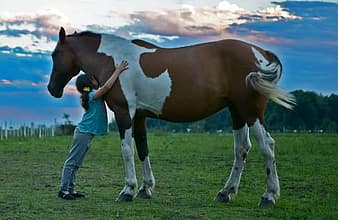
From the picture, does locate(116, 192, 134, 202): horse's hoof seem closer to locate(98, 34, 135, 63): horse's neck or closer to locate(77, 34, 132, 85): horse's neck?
locate(77, 34, 132, 85): horse's neck

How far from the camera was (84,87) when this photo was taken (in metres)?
9.90

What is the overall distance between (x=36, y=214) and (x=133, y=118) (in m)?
2.26

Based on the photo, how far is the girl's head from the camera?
982 cm

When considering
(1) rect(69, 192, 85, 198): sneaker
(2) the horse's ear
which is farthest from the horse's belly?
(2) the horse's ear

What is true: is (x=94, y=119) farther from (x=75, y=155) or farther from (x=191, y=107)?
(x=191, y=107)

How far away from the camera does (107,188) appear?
434 inches

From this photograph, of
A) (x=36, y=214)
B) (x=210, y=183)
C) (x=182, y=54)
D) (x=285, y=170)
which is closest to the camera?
(x=36, y=214)

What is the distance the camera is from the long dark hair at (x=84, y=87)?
32.2 feet

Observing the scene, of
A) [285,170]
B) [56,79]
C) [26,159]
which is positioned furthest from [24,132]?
[56,79]

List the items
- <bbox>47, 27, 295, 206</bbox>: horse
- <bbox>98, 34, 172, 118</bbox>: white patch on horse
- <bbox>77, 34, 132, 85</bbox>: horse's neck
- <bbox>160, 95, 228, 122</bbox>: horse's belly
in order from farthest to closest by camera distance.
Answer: <bbox>77, 34, 132, 85</bbox>: horse's neck, <bbox>98, 34, 172, 118</bbox>: white patch on horse, <bbox>160, 95, 228, 122</bbox>: horse's belly, <bbox>47, 27, 295, 206</bbox>: horse

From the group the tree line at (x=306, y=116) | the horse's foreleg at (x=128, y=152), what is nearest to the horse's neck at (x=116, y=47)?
the horse's foreleg at (x=128, y=152)

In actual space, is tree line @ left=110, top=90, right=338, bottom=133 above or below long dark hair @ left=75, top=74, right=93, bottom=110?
below

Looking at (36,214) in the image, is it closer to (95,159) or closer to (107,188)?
(107,188)

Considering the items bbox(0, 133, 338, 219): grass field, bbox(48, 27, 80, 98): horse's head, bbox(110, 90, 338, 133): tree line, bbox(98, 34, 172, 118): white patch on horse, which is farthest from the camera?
bbox(110, 90, 338, 133): tree line
